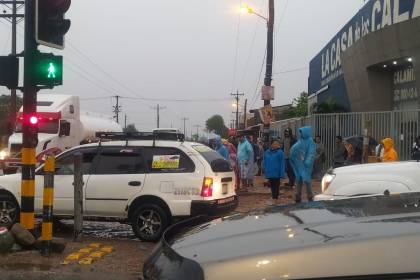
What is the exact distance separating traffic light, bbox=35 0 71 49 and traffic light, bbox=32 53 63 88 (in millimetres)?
193

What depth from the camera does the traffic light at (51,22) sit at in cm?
832

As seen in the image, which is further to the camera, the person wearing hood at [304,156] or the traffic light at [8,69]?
the person wearing hood at [304,156]

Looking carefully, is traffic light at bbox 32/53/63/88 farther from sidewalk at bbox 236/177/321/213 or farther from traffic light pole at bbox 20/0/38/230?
sidewalk at bbox 236/177/321/213

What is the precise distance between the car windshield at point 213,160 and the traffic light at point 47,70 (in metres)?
2.66

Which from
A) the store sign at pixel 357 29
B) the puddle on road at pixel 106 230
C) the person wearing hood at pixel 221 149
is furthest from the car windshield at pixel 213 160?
the store sign at pixel 357 29

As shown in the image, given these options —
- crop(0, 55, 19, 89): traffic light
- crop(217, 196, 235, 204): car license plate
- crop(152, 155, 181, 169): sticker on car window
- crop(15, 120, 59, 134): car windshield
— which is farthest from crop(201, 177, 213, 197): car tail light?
crop(15, 120, 59, 134): car windshield

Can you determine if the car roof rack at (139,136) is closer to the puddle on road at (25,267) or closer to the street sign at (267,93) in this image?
the puddle on road at (25,267)

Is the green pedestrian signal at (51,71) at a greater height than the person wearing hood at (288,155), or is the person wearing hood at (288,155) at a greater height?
the green pedestrian signal at (51,71)

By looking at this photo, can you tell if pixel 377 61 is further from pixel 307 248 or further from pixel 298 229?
pixel 307 248

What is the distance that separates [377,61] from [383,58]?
0.61 metres

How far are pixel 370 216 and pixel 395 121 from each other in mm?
18344

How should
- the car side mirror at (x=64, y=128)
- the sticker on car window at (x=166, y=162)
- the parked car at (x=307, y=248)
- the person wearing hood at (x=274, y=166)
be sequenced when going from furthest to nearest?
the car side mirror at (x=64, y=128) < the person wearing hood at (x=274, y=166) < the sticker on car window at (x=166, y=162) < the parked car at (x=307, y=248)

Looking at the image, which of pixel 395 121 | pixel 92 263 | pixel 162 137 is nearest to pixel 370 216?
pixel 92 263

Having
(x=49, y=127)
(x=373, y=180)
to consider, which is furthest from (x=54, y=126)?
(x=373, y=180)
